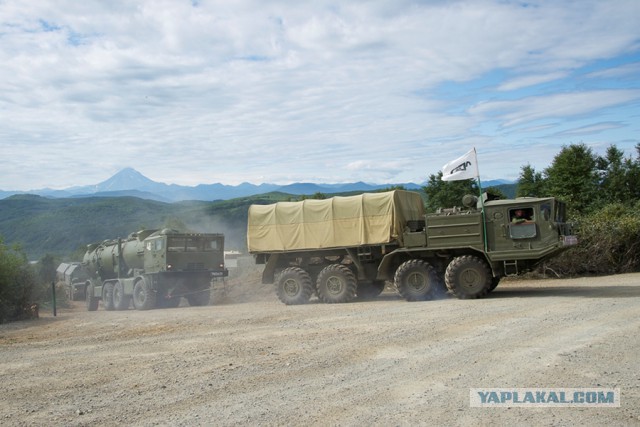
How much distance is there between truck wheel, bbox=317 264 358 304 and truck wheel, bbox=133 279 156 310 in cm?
783

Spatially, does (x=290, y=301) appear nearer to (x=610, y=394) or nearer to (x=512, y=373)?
(x=512, y=373)

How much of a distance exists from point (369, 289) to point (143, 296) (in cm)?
921

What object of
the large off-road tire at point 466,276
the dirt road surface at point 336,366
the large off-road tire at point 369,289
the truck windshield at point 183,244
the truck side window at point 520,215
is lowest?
the dirt road surface at point 336,366

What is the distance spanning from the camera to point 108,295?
85.3 ft

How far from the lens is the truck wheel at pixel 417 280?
16.5 m

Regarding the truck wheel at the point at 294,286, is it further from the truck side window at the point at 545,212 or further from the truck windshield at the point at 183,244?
the truck side window at the point at 545,212

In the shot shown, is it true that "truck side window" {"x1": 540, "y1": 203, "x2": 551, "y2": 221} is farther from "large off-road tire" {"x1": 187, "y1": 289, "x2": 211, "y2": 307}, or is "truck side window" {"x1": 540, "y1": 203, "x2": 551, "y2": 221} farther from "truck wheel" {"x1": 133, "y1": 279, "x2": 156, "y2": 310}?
"truck wheel" {"x1": 133, "y1": 279, "x2": 156, "y2": 310}

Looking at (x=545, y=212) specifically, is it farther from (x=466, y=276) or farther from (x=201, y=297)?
(x=201, y=297)

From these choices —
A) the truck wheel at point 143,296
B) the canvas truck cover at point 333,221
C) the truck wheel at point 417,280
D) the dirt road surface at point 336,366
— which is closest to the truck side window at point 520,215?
the dirt road surface at point 336,366

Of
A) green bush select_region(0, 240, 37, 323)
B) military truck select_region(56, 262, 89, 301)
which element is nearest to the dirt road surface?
green bush select_region(0, 240, 37, 323)

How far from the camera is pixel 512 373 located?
7844 millimetres

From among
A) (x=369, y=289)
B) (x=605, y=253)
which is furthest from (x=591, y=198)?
(x=369, y=289)

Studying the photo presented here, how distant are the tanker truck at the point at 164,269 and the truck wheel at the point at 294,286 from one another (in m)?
5.78

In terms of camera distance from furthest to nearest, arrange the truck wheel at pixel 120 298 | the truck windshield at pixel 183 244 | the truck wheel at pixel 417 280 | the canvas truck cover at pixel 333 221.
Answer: the truck wheel at pixel 120 298
the truck windshield at pixel 183 244
the canvas truck cover at pixel 333 221
the truck wheel at pixel 417 280
